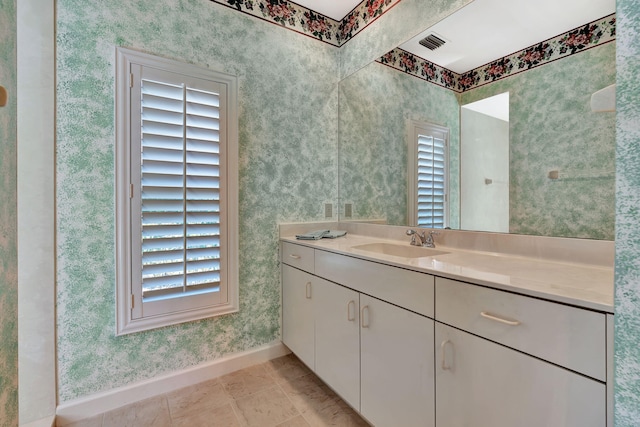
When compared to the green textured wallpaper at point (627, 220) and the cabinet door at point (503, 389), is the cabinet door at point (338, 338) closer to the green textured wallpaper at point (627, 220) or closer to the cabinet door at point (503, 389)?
the cabinet door at point (503, 389)

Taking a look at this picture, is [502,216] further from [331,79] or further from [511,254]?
[331,79]

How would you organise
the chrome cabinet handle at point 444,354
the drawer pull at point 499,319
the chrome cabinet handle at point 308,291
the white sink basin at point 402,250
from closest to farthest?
the drawer pull at point 499,319, the chrome cabinet handle at point 444,354, the white sink basin at point 402,250, the chrome cabinet handle at point 308,291

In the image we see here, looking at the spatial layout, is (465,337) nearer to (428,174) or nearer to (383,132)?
(428,174)

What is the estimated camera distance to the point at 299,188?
2.20m

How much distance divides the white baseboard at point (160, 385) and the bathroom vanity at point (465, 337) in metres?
0.55

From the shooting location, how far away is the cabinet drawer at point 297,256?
179 cm

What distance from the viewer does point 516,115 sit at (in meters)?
1.31

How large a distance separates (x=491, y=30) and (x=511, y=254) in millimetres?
1141

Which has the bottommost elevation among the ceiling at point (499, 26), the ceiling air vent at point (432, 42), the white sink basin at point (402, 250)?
the white sink basin at point (402, 250)

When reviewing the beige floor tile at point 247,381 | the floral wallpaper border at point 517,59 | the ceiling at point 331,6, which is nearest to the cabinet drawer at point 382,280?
the beige floor tile at point 247,381

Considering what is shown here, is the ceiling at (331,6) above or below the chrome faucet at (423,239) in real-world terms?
above

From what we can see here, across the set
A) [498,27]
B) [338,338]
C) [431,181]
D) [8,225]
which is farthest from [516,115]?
[8,225]

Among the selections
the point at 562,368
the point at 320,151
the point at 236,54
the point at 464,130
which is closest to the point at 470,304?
the point at 562,368

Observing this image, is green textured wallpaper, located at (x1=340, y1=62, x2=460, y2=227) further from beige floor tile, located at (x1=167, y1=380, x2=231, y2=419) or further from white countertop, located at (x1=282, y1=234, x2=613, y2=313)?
beige floor tile, located at (x1=167, y1=380, x2=231, y2=419)
